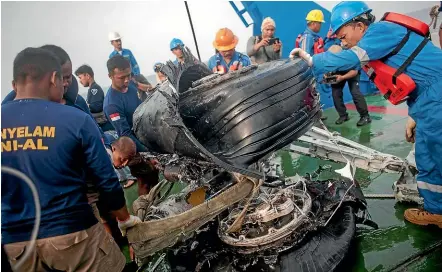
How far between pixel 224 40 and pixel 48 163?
3844 millimetres

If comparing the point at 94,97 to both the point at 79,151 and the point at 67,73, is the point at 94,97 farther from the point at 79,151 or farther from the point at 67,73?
the point at 79,151

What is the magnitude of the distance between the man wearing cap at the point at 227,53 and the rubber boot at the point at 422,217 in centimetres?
321

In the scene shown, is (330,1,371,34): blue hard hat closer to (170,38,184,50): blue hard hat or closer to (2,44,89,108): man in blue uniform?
(2,44,89,108): man in blue uniform

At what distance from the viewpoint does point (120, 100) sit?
351 cm

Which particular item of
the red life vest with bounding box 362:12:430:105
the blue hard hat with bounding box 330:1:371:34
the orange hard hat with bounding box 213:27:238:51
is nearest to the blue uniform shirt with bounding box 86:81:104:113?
the orange hard hat with bounding box 213:27:238:51

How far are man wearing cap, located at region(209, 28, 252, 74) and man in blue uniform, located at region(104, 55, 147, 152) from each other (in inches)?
68.1

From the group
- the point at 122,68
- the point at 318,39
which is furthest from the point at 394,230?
the point at 318,39

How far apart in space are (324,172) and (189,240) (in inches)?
76.0

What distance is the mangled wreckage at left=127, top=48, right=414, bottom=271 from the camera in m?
1.74

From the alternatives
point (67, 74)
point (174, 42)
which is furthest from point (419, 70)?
point (174, 42)

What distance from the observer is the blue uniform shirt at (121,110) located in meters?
3.45

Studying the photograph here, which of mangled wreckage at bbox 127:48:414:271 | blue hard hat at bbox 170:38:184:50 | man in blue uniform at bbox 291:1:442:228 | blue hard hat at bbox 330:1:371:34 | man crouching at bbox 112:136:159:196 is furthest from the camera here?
blue hard hat at bbox 170:38:184:50

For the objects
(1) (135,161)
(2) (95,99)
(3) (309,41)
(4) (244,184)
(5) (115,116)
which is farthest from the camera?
(3) (309,41)

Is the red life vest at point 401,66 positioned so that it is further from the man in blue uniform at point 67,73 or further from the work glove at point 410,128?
the man in blue uniform at point 67,73
